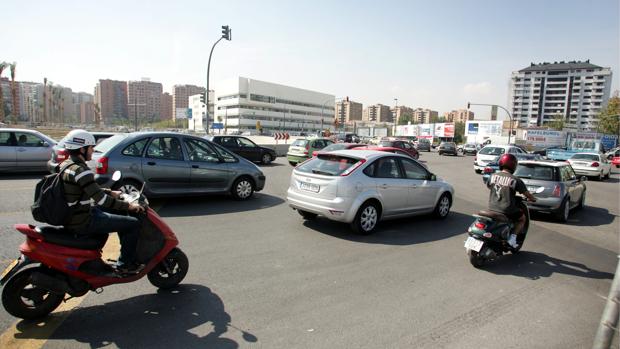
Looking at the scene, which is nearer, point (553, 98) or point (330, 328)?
point (330, 328)

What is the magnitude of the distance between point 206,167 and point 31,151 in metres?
7.06

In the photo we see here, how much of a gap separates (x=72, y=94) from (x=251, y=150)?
178 metres

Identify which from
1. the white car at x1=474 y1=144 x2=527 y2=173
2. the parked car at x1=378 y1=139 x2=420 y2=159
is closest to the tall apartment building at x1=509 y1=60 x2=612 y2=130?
the parked car at x1=378 y1=139 x2=420 y2=159

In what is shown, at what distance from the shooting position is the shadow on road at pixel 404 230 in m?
6.66

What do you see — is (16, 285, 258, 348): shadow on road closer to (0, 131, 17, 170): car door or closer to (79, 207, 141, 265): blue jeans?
(79, 207, 141, 265): blue jeans

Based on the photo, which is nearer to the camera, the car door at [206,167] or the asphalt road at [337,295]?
the asphalt road at [337,295]

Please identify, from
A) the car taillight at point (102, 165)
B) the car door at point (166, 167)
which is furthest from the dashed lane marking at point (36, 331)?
the car door at point (166, 167)

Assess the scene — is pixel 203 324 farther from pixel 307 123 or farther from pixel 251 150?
pixel 307 123

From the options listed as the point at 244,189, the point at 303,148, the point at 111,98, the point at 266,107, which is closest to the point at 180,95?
the point at 111,98

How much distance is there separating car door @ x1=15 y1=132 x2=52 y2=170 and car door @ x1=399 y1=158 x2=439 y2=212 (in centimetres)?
1154

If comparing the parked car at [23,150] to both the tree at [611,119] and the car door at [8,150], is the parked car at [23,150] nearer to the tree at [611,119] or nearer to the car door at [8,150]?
the car door at [8,150]

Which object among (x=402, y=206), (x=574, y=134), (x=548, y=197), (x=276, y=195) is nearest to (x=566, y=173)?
(x=548, y=197)

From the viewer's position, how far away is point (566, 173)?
9.77m

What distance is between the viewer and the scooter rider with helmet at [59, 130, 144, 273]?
3.35 m
